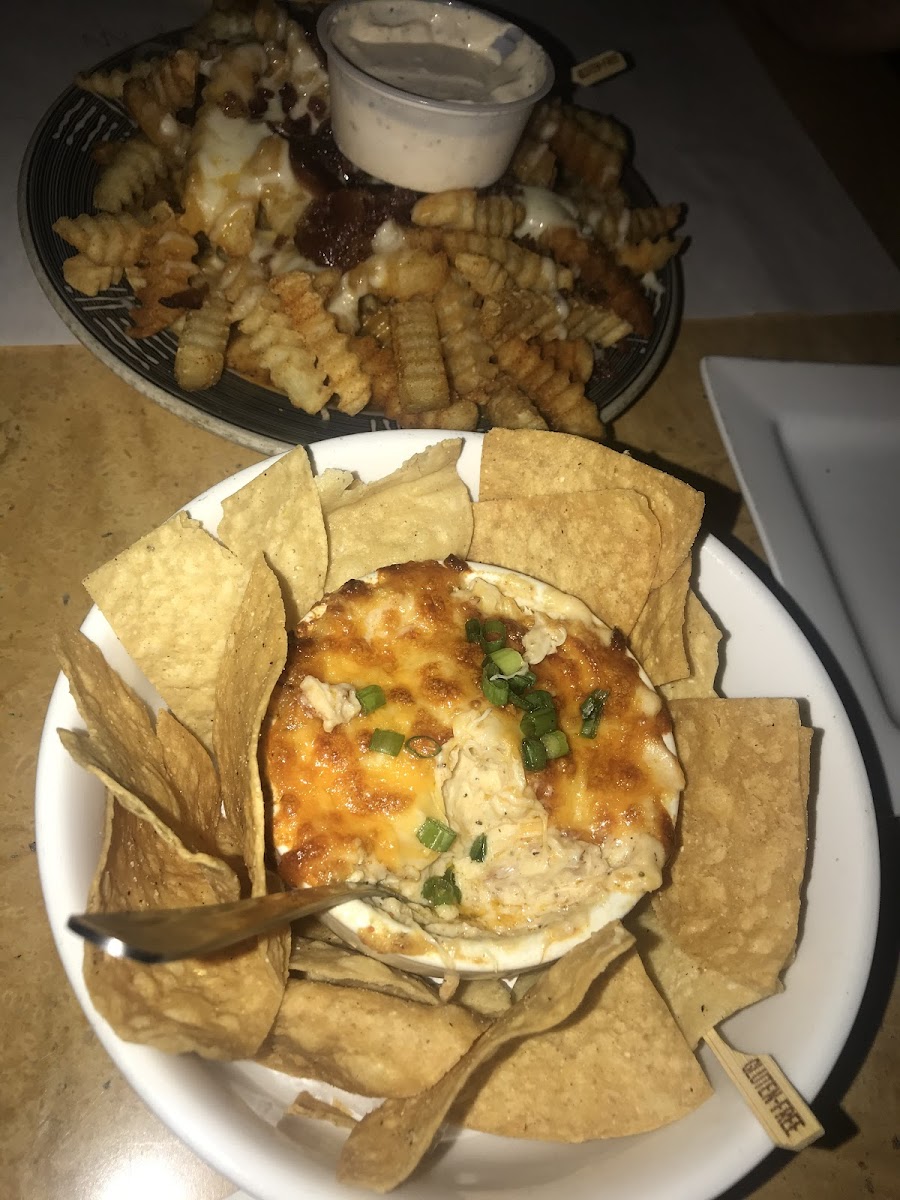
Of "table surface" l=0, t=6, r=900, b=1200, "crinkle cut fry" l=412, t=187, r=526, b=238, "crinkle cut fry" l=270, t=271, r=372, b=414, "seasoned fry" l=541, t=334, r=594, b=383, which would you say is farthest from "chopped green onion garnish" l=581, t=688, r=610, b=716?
"crinkle cut fry" l=412, t=187, r=526, b=238

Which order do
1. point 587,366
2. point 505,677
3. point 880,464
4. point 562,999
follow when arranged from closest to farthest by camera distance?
point 562,999 → point 505,677 → point 587,366 → point 880,464

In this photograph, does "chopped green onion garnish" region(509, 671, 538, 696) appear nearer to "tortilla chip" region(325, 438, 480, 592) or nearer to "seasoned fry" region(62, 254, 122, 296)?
"tortilla chip" region(325, 438, 480, 592)

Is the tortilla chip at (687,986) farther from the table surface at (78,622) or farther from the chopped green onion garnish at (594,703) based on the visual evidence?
the table surface at (78,622)

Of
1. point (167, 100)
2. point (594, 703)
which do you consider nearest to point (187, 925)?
point (594, 703)

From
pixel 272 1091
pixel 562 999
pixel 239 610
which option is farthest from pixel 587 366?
pixel 272 1091

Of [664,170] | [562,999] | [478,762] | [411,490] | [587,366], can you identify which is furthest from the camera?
[664,170]

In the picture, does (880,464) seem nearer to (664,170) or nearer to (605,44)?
(664,170)

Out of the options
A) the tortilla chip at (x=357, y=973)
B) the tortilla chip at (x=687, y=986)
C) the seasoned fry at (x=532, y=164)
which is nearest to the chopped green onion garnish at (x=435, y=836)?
the tortilla chip at (x=357, y=973)
